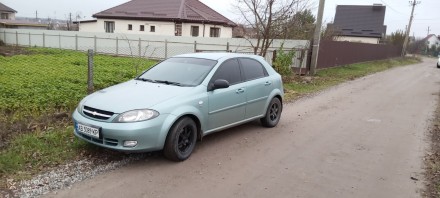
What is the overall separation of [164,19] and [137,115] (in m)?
29.2

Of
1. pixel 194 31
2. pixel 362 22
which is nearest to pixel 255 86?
pixel 194 31

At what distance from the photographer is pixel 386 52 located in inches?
1590

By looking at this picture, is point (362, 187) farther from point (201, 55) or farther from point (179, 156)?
point (201, 55)

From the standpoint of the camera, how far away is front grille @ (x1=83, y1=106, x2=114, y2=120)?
15.9ft

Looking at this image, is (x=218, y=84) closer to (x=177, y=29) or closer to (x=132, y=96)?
(x=132, y=96)

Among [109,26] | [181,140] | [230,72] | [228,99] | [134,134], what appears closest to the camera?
[134,134]

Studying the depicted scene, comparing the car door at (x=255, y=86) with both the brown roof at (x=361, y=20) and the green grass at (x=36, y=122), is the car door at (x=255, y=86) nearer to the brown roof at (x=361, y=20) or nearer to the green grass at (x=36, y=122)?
the green grass at (x=36, y=122)

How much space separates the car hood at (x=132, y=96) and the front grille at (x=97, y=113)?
42 mm

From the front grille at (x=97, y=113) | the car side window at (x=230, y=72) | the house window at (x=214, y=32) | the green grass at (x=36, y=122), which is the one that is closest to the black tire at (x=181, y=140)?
the front grille at (x=97, y=113)

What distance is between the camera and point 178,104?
5129 mm

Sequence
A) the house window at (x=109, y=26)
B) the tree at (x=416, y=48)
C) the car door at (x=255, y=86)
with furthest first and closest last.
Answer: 1. the tree at (x=416, y=48)
2. the house window at (x=109, y=26)
3. the car door at (x=255, y=86)

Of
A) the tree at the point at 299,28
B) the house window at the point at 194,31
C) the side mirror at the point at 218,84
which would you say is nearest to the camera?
the side mirror at the point at 218,84

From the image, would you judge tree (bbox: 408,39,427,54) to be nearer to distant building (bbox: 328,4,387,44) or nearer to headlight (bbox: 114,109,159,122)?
distant building (bbox: 328,4,387,44)

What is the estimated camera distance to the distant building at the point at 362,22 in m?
57.4
